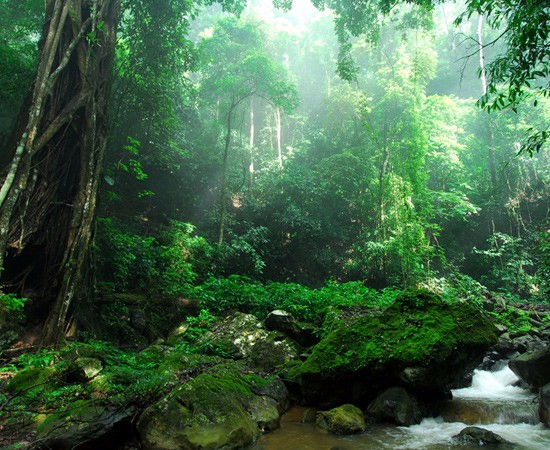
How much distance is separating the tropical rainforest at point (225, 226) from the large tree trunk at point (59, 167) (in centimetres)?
4

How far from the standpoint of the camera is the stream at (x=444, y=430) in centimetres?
427

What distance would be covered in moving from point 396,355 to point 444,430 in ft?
3.59

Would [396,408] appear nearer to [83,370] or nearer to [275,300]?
[275,300]

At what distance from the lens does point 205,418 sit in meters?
4.05

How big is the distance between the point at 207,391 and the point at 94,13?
26.7ft

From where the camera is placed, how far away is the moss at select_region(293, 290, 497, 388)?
17.6 feet

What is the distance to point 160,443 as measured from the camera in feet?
12.3

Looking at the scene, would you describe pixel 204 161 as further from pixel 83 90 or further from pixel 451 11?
pixel 451 11

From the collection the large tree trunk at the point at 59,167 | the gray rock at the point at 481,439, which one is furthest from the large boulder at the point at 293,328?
the large tree trunk at the point at 59,167

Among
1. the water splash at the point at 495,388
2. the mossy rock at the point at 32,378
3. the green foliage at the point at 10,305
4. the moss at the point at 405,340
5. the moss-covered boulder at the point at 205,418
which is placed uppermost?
the green foliage at the point at 10,305

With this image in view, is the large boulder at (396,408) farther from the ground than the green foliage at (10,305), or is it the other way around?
the green foliage at (10,305)

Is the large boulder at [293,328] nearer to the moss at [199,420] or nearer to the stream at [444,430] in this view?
the stream at [444,430]

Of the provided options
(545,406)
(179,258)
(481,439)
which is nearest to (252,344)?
(481,439)

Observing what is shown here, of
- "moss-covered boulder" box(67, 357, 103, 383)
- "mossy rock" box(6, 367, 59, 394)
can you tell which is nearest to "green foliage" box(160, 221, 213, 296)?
"moss-covered boulder" box(67, 357, 103, 383)
